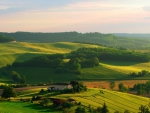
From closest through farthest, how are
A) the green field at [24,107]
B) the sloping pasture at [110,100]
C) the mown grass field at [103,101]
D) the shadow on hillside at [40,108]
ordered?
the green field at [24,107] < the shadow on hillside at [40,108] < the mown grass field at [103,101] < the sloping pasture at [110,100]

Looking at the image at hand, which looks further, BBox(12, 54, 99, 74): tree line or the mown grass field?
BBox(12, 54, 99, 74): tree line

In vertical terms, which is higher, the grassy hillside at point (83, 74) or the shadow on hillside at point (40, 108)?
the shadow on hillside at point (40, 108)

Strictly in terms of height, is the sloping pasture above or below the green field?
below

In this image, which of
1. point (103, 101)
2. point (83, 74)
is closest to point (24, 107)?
point (103, 101)

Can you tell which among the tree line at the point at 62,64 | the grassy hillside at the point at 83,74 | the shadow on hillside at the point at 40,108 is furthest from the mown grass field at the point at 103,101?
the tree line at the point at 62,64

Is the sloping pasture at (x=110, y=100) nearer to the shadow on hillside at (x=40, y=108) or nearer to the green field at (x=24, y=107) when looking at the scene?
the shadow on hillside at (x=40, y=108)

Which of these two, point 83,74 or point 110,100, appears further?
point 83,74

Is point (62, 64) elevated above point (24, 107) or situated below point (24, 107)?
below

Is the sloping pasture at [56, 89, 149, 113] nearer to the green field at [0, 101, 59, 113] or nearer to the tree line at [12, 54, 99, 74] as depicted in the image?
the green field at [0, 101, 59, 113]

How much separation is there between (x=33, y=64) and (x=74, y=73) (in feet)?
103

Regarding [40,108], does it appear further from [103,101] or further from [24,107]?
[103,101]

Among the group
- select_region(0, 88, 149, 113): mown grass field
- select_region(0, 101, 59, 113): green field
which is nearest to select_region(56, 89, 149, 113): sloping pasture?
select_region(0, 88, 149, 113): mown grass field

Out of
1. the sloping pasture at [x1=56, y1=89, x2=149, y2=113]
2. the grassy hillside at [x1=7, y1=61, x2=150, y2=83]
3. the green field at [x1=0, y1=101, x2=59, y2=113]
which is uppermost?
the green field at [x1=0, y1=101, x2=59, y2=113]

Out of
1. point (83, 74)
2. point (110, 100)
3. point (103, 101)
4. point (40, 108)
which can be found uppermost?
point (40, 108)
